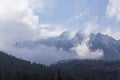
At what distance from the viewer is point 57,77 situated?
115938mm

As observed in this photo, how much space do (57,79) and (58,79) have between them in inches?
21.6

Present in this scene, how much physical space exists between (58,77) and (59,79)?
79cm

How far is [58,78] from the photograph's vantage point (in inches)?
4564

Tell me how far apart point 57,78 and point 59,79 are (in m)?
0.73

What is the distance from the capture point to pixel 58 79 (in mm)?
116062

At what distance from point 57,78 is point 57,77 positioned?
0.43 m

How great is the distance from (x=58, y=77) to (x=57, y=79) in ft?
3.44

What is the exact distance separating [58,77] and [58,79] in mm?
719

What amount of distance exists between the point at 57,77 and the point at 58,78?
0.46 m

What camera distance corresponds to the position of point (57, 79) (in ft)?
382

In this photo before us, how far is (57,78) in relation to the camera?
381 feet

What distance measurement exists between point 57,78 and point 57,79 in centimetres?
48

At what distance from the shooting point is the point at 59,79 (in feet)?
381

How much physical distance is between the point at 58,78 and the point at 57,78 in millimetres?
411
